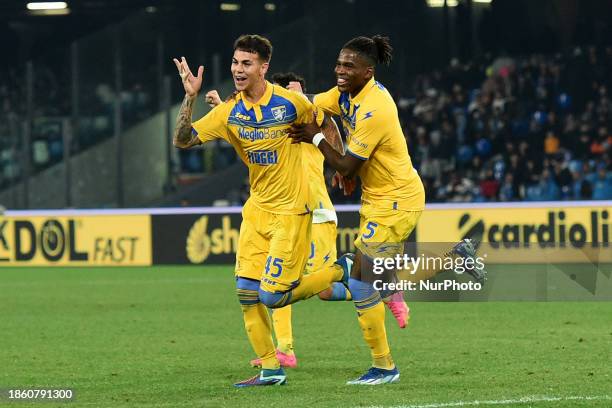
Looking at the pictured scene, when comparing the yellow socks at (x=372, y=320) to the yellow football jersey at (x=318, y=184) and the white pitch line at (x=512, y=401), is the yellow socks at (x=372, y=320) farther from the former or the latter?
the yellow football jersey at (x=318, y=184)

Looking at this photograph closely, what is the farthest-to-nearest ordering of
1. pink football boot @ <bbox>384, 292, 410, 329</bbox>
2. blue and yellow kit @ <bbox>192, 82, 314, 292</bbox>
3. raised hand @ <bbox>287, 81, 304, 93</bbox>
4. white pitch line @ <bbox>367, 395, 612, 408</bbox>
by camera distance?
pink football boot @ <bbox>384, 292, 410, 329</bbox> → raised hand @ <bbox>287, 81, 304, 93</bbox> → blue and yellow kit @ <bbox>192, 82, 314, 292</bbox> → white pitch line @ <bbox>367, 395, 612, 408</bbox>

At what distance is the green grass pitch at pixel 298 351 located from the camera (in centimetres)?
797

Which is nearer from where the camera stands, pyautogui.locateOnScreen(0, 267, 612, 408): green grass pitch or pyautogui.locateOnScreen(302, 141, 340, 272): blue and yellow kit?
pyautogui.locateOnScreen(0, 267, 612, 408): green grass pitch

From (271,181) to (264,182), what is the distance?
0.16 ft

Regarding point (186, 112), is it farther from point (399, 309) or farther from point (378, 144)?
point (399, 309)

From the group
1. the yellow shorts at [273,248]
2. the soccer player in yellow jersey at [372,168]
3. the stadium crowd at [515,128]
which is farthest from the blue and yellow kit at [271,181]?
the stadium crowd at [515,128]

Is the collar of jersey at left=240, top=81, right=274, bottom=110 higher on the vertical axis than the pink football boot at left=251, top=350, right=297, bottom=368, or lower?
higher

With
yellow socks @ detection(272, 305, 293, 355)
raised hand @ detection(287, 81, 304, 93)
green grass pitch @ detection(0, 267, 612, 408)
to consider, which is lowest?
green grass pitch @ detection(0, 267, 612, 408)

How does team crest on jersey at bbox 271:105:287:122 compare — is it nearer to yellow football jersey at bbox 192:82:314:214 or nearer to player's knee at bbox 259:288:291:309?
yellow football jersey at bbox 192:82:314:214

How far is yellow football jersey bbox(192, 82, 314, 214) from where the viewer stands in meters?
8.48

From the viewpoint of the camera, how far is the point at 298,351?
A: 1056 centimetres

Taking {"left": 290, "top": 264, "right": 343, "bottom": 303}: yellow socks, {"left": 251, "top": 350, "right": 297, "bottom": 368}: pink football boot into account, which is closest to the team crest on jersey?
{"left": 290, "top": 264, "right": 343, "bottom": 303}: yellow socks

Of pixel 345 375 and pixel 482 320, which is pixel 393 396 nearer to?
pixel 345 375

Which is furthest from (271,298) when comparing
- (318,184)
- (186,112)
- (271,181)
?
(318,184)
